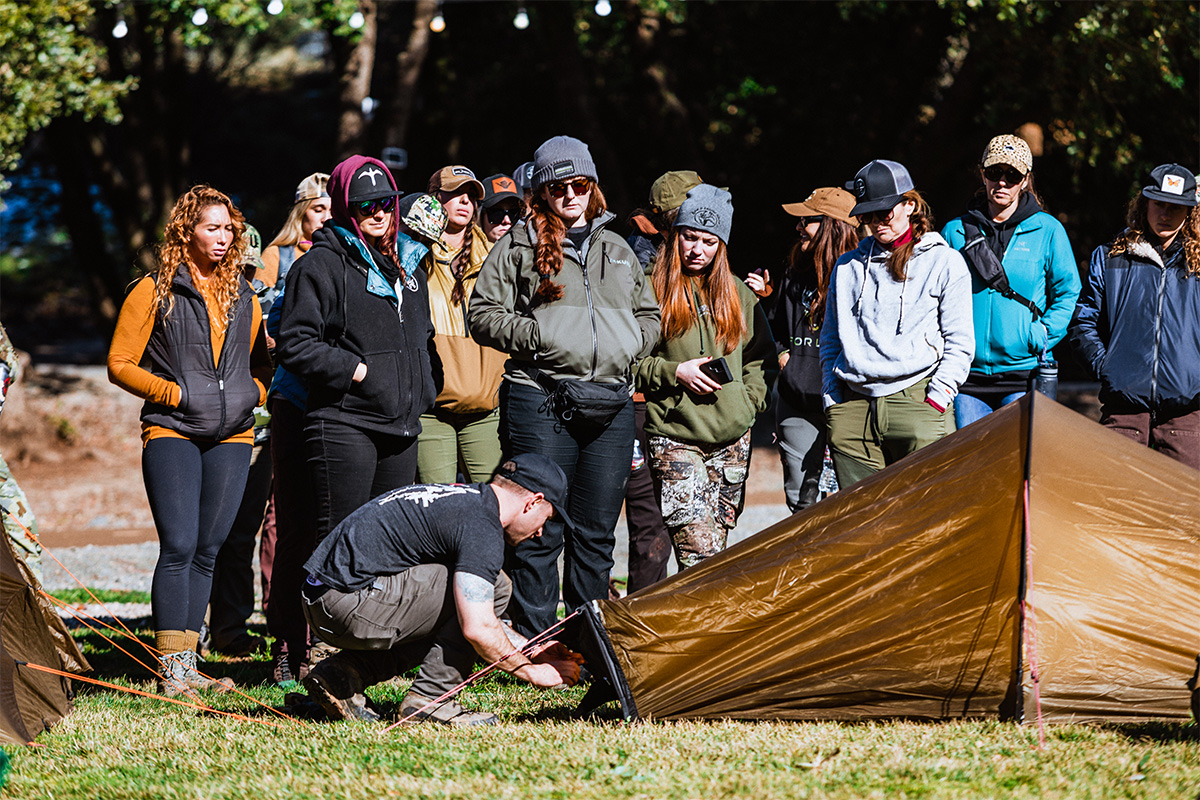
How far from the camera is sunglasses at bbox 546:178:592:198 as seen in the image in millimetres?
5125

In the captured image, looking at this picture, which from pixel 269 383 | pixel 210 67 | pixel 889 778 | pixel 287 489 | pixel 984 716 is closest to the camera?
pixel 889 778

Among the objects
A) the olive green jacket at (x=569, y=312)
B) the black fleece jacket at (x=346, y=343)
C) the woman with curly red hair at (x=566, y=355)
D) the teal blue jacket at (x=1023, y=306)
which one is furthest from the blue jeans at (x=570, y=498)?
the teal blue jacket at (x=1023, y=306)

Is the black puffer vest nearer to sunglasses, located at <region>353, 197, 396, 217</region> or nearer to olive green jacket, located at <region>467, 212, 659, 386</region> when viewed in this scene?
sunglasses, located at <region>353, 197, 396, 217</region>

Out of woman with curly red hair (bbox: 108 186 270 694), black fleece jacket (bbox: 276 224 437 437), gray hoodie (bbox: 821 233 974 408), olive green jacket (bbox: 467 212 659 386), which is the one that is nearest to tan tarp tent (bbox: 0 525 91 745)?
woman with curly red hair (bbox: 108 186 270 694)

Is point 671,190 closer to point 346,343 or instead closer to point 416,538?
point 346,343

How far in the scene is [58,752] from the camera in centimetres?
419

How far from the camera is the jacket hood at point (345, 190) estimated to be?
4.91m

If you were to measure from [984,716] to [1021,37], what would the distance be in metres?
10.0

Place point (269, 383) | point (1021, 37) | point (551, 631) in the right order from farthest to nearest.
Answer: point (1021, 37)
point (269, 383)
point (551, 631)

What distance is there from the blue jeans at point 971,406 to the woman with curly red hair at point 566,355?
1.47 m

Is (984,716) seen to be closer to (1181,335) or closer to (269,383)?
(1181,335)

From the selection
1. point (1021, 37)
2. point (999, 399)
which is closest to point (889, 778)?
point (999, 399)

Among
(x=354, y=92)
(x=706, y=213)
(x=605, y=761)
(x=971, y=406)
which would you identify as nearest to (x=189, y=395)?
A: (x=706, y=213)

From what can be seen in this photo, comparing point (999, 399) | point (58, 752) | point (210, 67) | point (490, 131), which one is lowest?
point (58, 752)
